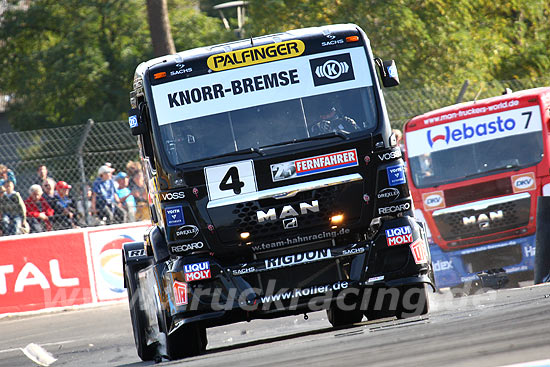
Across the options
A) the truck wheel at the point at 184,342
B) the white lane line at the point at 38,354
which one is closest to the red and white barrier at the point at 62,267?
the white lane line at the point at 38,354

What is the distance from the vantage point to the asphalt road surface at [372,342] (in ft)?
18.2

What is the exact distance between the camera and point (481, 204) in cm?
1403

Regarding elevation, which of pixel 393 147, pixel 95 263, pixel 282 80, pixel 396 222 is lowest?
pixel 95 263

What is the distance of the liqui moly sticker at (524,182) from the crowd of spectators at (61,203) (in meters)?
6.01

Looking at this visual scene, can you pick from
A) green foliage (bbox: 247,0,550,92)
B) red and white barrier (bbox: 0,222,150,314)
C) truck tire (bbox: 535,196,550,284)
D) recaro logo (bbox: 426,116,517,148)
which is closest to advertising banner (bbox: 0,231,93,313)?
red and white barrier (bbox: 0,222,150,314)

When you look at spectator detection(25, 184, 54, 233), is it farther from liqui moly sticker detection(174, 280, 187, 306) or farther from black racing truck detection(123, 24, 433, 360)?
liqui moly sticker detection(174, 280, 187, 306)

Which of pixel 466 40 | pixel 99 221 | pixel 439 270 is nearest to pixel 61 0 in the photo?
pixel 466 40

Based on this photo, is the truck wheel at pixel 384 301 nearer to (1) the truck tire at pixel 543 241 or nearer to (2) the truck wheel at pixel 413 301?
(2) the truck wheel at pixel 413 301

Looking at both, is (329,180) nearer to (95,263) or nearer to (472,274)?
(472,274)

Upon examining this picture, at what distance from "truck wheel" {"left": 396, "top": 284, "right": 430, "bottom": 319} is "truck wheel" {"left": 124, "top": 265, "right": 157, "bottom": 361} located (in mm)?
2406

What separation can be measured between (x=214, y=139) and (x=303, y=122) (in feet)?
2.49

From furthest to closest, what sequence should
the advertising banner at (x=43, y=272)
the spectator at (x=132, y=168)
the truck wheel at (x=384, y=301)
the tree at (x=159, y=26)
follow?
1. the tree at (x=159, y=26)
2. the spectator at (x=132, y=168)
3. the advertising banner at (x=43, y=272)
4. the truck wheel at (x=384, y=301)

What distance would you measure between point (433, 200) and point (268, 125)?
6269mm

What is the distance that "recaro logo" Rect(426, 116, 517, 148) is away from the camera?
14102 mm
